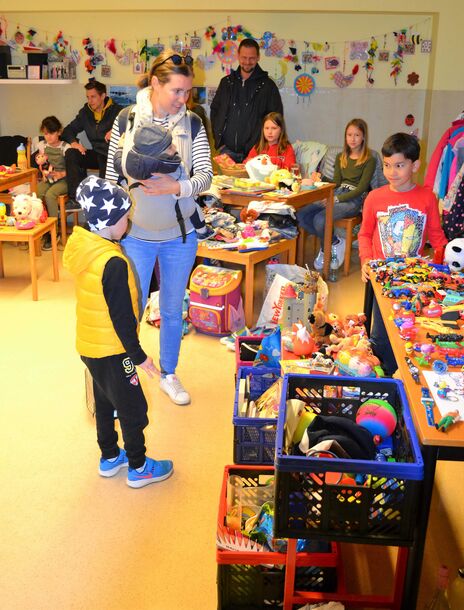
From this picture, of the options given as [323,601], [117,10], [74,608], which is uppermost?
[117,10]

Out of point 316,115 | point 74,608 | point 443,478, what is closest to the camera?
point 74,608

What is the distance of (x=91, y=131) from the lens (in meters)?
6.41

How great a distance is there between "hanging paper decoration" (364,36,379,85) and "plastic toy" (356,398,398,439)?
5292 millimetres

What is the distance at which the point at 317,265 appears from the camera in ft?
18.0

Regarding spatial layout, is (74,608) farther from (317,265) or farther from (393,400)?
(317,265)

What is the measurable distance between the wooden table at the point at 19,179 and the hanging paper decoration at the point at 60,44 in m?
1.67

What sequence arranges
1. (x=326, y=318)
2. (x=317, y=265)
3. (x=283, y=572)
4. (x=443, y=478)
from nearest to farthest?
1. (x=283, y=572)
2. (x=443, y=478)
3. (x=326, y=318)
4. (x=317, y=265)

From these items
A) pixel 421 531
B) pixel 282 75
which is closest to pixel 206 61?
pixel 282 75

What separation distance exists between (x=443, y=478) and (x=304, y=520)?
1262 mm

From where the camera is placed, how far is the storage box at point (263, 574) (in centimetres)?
189

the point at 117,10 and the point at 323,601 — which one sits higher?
the point at 117,10

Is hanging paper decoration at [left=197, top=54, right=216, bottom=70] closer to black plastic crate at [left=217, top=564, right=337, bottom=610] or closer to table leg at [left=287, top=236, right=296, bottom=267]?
table leg at [left=287, top=236, right=296, bottom=267]

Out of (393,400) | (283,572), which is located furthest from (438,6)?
(283,572)

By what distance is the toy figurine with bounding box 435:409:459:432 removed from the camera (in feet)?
5.46
